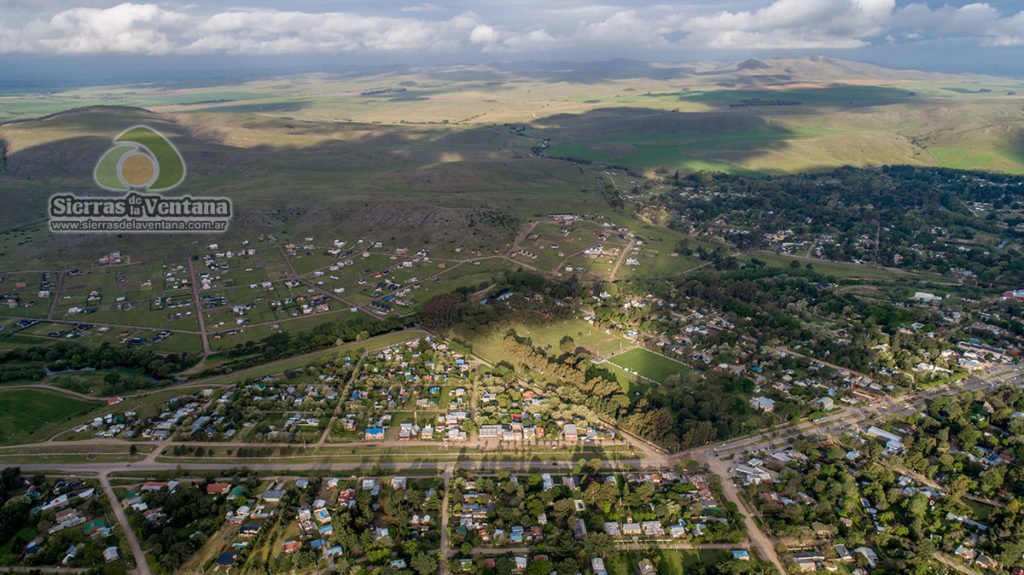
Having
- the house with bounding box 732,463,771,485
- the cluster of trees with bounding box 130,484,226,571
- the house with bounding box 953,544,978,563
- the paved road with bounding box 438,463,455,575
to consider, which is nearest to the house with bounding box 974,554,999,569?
the house with bounding box 953,544,978,563

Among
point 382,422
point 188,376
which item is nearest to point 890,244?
point 382,422

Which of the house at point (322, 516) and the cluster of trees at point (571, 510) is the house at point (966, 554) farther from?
the house at point (322, 516)

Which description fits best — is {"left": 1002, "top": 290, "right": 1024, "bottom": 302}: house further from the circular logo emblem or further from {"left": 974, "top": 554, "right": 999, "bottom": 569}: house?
the circular logo emblem

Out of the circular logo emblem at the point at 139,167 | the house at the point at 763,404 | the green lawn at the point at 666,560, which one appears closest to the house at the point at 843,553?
the green lawn at the point at 666,560

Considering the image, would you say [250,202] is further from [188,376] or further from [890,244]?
[890,244]

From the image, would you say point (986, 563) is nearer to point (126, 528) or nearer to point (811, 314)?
point (811, 314)

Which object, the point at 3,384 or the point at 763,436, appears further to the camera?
the point at 3,384

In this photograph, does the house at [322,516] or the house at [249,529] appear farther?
the house at [322,516]
